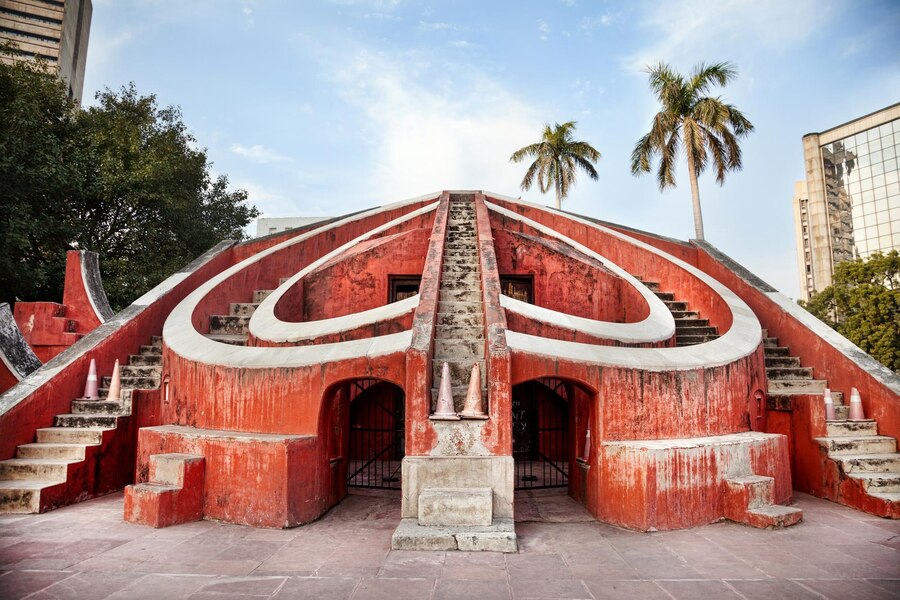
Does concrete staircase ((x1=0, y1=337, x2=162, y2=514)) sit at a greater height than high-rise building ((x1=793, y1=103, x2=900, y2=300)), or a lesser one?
lesser

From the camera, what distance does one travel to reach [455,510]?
13.7 feet

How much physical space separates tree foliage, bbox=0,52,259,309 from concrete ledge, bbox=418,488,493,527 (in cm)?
1059

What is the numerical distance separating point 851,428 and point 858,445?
0.36m

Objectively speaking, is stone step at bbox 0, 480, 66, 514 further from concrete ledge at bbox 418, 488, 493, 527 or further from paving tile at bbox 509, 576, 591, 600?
paving tile at bbox 509, 576, 591, 600

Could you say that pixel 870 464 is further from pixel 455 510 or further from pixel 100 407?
pixel 100 407

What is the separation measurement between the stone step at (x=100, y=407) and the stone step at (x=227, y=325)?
1698 mm

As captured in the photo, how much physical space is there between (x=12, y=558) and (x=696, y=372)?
215 inches

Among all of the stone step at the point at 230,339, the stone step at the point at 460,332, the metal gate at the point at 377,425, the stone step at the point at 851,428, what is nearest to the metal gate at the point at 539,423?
the metal gate at the point at 377,425

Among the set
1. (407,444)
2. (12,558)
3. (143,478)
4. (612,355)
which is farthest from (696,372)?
(12,558)

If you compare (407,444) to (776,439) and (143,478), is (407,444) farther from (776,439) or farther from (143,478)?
(776,439)

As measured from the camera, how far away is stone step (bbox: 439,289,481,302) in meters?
6.59

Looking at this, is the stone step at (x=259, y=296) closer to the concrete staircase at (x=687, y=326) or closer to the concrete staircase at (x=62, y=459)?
the concrete staircase at (x=62, y=459)

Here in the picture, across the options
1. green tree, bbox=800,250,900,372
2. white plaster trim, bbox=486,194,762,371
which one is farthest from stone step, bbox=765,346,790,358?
green tree, bbox=800,250,900,372

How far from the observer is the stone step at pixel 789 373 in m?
6.98
